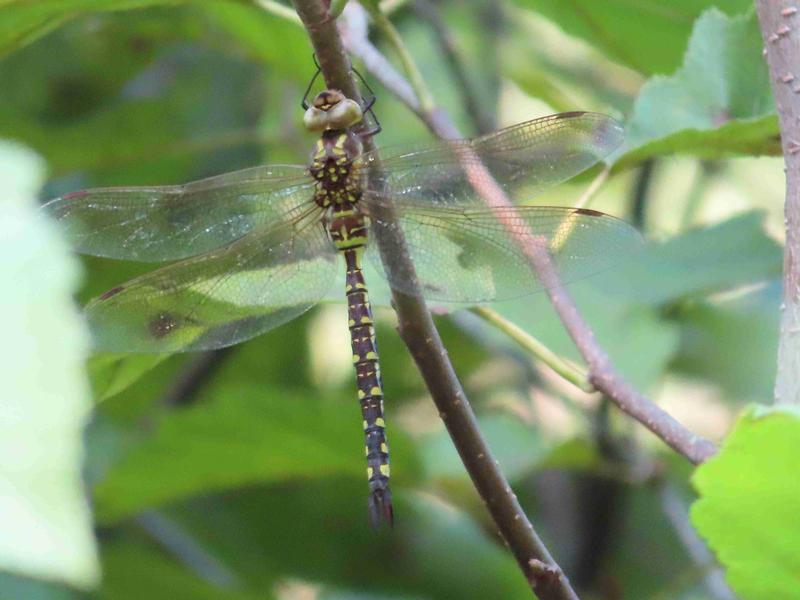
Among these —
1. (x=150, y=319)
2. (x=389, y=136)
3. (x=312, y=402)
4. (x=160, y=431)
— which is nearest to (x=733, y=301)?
(x=389, y=136)

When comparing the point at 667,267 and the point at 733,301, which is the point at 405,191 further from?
the point at 733,301

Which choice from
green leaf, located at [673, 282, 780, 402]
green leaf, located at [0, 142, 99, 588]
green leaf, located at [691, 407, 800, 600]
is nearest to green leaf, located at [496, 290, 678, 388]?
green leaf, located at [673, 282, 780, 402]

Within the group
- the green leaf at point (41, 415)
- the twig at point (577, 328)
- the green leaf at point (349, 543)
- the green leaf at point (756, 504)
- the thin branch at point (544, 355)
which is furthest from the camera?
the green leaf at point (349, 543)

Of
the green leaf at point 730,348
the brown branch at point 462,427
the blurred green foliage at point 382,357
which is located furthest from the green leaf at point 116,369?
the green leaf at point 730,348

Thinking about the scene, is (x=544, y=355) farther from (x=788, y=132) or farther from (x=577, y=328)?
(x=788, y=132)

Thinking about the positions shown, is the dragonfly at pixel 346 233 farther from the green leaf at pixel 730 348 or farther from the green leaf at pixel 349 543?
the green leaf at pixel 730 348

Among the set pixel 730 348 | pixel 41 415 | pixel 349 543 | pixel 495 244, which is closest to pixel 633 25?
pixel 495 244

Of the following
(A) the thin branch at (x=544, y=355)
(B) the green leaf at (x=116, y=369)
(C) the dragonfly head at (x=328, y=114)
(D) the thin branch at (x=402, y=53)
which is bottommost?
(A) the thin branch at (x=544, y=355)
